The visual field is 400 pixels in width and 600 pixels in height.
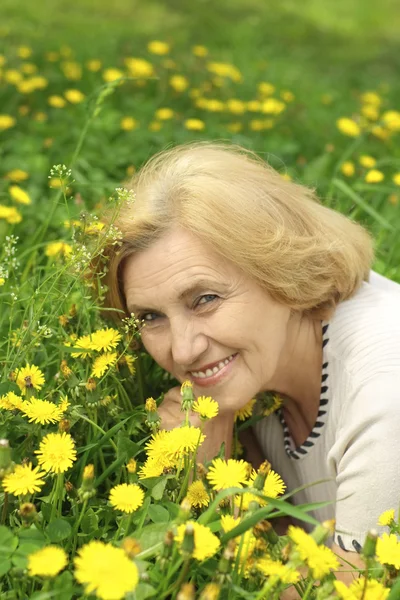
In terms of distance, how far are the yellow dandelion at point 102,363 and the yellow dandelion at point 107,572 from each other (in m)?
0.76

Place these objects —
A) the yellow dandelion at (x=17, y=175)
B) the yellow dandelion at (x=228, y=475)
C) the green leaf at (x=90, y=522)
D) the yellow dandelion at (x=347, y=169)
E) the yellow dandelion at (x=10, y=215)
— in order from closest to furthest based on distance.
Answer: the yellow dandelion at (x=228, y=475)
the green leaf at (x=90, y=522)
the yellow dandelion at (x=10, y=215)
the yellow dandelion at (x=17, y=175)
the yellow dandelion at (x=347, y=169)

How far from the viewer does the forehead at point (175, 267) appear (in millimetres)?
2049

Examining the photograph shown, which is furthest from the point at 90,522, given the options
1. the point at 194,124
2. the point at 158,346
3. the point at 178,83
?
the point at 178,83

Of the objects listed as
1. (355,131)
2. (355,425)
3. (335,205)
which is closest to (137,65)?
(355,131)

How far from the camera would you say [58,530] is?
1.58 meters

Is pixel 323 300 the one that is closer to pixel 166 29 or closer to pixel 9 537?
pixel 9 537

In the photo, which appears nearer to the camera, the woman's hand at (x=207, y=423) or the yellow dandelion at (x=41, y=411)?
the yellow dandelion at (x=41, y=411)

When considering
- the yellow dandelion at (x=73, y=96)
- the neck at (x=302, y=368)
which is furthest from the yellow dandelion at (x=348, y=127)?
the neck at (x=302, y=368)

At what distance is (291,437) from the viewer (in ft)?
8.20

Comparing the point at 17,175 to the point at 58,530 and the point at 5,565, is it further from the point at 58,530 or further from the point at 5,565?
the point at 5,565

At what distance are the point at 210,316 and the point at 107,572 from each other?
0.94 m

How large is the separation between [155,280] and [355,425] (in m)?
0.61

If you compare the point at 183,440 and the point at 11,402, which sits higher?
the point at 183,440

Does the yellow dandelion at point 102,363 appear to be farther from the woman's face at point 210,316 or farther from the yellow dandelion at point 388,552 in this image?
the yellow dandelion at point 388,552
